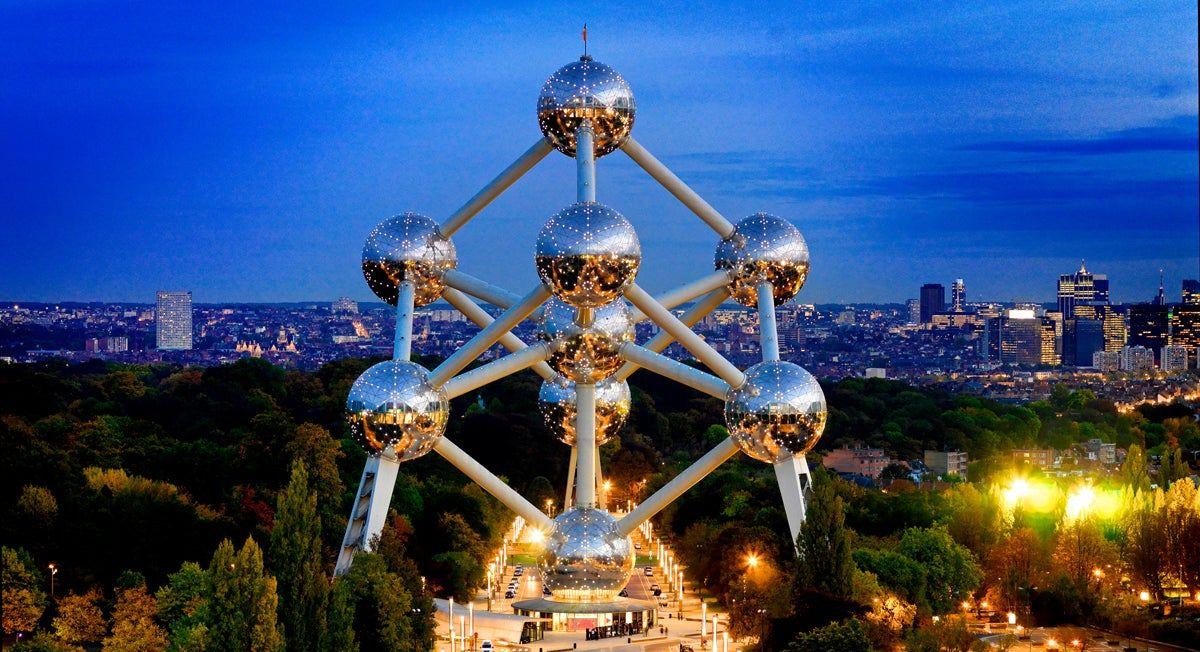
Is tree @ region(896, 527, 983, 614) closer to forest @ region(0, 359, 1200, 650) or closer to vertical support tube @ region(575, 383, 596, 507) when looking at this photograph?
forest @ region(0, 359, 1200, 650)

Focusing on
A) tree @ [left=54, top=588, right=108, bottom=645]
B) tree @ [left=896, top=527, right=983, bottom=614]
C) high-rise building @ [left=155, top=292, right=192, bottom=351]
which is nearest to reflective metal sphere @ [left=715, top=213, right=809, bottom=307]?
tree @ [left=896, top=527, right=983, bottom=614]

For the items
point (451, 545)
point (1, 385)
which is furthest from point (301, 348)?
point (451, 545)

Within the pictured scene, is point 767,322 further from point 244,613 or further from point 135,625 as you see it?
point 135,625

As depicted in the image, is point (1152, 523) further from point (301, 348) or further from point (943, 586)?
point (301, 348)

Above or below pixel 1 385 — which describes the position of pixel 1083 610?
below

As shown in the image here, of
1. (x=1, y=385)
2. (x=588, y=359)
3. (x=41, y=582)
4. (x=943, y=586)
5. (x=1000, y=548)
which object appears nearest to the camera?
(x=588, y=359)
